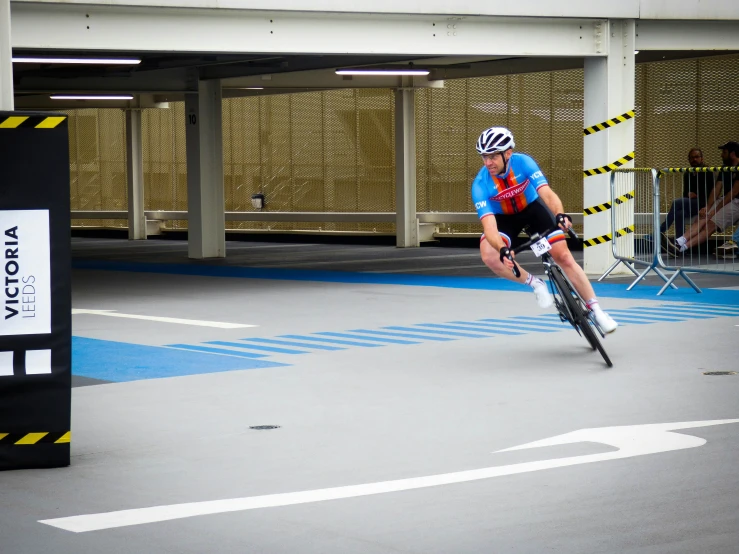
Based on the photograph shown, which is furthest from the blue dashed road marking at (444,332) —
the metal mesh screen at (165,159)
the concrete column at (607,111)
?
the metal mesh screen at (165,159)

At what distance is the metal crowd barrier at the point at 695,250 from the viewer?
16750mm

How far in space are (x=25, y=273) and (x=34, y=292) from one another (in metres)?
0.11

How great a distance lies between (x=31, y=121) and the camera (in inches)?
266

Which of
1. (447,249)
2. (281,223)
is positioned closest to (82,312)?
(447,249)

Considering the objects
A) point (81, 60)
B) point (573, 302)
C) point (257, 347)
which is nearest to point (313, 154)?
point (81, 60)

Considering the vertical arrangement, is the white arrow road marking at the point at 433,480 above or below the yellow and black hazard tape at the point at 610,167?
below

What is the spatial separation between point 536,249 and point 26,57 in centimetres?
1223

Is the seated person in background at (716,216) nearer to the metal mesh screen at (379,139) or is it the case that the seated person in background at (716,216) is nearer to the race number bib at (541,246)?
the metal mesh screen at (379,139)

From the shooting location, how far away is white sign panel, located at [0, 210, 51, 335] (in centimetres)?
673

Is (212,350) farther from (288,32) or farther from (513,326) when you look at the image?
(288,32)

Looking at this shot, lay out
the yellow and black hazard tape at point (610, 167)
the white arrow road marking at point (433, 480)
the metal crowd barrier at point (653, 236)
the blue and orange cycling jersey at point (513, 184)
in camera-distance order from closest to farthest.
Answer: the white arrow road marking at point (433, 480) < the blue and orange cycling jersey at point (513, 184) < the metal crowd barrier at point (653, 236) < the yellow and black hazard tape at point (610, 167)

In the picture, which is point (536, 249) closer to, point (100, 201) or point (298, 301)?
point (298, 301)

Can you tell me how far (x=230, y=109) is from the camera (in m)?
35.6

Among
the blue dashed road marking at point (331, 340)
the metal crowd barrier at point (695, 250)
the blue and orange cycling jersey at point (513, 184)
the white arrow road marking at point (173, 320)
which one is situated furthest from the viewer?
the metal crowd barrier at point (695, 250)
